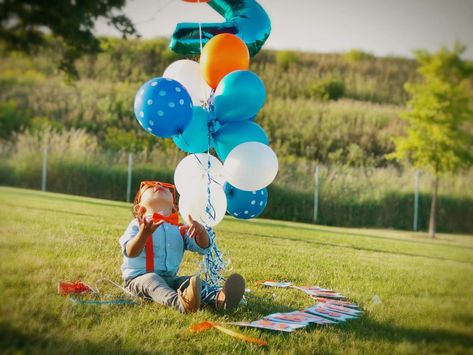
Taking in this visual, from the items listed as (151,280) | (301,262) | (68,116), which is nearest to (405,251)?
(301,262)

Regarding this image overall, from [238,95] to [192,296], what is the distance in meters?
1.04

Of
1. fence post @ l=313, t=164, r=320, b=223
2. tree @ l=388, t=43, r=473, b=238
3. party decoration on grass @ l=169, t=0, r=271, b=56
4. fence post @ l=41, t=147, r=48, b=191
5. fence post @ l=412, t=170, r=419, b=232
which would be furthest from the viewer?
fence post @ l=41, t=147, r=48, b=191

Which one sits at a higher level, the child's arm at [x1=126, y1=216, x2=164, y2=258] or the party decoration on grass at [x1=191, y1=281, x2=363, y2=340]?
the child's arm at [x1=126, y1=216, x2=164, y2=258]

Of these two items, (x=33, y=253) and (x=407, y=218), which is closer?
(x=33, y=253)

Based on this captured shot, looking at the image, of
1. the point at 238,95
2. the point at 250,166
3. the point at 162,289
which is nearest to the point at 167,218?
the point at 162,289

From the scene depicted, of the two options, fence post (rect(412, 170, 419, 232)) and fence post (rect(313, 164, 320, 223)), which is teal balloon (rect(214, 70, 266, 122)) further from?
fence post (rect(412, 170, 419, 232))

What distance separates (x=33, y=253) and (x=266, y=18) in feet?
6.59

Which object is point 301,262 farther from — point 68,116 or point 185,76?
point 68,116

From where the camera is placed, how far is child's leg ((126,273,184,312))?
97.3 inches

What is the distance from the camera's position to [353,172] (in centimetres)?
1064

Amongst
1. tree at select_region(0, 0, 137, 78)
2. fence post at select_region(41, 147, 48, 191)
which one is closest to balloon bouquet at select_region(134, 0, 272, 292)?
tree at select_region(0, 0, 137, 78)

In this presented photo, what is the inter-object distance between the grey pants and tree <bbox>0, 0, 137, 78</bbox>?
1.28 m

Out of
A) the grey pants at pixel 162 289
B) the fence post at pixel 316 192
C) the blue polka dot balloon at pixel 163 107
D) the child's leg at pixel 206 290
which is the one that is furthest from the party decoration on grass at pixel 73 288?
the fence post at pixel 316 192

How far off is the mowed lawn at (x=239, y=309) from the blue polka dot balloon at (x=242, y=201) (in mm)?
451
